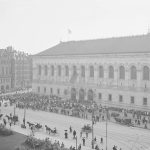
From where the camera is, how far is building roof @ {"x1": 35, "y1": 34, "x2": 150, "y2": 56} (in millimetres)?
62553

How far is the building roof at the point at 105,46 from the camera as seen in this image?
2463 inches

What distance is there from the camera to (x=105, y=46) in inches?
2766

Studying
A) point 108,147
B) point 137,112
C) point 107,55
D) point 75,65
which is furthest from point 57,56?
point 108,147

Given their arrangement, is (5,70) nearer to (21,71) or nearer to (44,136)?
(21,71)

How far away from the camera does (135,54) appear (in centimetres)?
6000

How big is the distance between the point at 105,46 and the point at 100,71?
22.0 feet

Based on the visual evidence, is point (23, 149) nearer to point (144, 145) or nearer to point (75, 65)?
point (144, 145)

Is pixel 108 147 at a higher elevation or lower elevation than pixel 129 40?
lower

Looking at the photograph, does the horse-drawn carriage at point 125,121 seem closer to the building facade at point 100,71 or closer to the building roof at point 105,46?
the building facade at point 100,71

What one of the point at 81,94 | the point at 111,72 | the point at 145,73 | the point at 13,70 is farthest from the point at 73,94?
the point at 13,70

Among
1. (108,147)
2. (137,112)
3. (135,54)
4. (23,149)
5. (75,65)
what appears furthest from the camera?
(75,65)

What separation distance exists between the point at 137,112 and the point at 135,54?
12326mm

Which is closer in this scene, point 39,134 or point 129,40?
point 39,134

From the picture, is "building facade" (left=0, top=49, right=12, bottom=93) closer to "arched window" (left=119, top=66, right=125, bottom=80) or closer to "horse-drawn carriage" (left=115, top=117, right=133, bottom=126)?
"arched window" (left=119, top=66, right=125, bottom=80)
